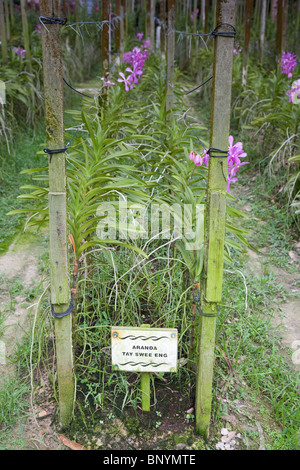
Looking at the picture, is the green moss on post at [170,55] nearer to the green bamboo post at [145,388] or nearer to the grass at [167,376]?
the grass at [167,376]

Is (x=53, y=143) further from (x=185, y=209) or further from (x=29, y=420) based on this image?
(x=29, y=420)

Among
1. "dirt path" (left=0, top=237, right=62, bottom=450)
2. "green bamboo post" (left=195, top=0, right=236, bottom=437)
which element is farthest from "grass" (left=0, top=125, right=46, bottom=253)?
"green bamboo post" (left=195, top=0, right=236, bottom=437)

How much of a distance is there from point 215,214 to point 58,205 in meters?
0.56

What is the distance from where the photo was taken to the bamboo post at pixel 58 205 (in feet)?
4.82

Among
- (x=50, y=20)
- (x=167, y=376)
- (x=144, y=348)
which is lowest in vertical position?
(x=167, y=376)

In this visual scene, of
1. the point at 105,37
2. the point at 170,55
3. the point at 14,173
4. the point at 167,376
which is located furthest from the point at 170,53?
the point at 167,376

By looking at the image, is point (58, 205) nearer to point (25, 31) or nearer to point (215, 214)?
point (215, 214)

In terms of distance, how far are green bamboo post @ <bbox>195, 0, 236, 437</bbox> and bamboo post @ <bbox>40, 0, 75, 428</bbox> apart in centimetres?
52

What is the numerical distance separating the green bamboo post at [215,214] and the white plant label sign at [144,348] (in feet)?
0.39

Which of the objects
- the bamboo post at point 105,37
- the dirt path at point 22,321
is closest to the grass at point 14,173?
the dirt path at point 22,321

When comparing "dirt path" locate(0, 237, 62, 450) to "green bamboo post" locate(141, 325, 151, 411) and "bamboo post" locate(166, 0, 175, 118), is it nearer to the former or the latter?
"green bamboo post" locate(141, 325, 151, 411)

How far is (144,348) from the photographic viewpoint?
5.76 ft

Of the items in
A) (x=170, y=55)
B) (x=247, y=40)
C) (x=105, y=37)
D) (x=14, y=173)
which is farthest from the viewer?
(x=247, y=40)

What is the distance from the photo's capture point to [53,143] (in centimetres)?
156
